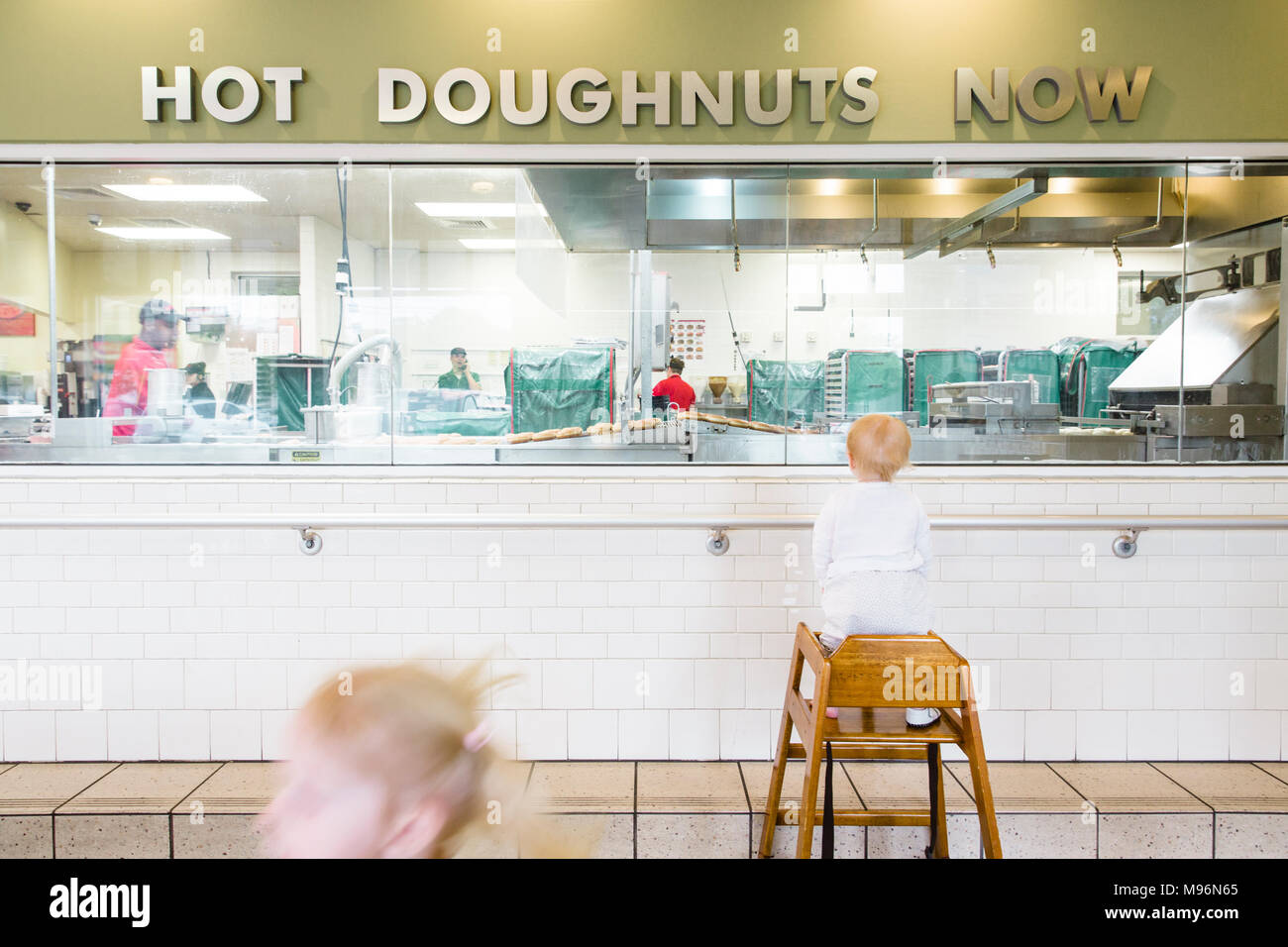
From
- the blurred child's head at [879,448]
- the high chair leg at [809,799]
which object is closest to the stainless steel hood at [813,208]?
the blurred child's head at [879,448]

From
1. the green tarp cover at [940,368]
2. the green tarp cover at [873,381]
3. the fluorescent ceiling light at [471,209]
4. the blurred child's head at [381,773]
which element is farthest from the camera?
the green tarp cover at [940,368]

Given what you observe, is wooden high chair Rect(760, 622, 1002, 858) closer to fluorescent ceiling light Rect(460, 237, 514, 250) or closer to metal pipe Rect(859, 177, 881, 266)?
metal pipe Rect(859, 177, 881, 266)

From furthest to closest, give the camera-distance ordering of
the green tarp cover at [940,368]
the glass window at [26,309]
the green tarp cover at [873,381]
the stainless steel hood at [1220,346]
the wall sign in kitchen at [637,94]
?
1. the green tarp cover at [940,368]
2. the green tarp cover at [873,381]
3. the stainless steel hood at [1220,346]
4. the glass window at [26,309]
5. the wall sign in kitchen at [637,94]

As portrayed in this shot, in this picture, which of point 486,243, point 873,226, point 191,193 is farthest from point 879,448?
point 191,193

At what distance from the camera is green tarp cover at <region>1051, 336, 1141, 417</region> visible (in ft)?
12.0

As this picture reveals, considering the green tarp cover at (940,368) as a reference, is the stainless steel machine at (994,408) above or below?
below

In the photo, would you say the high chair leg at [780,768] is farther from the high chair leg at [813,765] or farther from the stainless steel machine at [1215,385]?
the stainless steel machine at [1215,385]

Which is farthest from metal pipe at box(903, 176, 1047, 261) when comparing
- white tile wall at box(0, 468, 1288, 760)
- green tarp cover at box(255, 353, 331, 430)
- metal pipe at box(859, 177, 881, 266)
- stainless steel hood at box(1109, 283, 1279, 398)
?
green tarp cover at box(255, 353, 331, 430)

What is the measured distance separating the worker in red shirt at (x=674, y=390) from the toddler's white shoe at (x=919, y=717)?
1704 millimetres

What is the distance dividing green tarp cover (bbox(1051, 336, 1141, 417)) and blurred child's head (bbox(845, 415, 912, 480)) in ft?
5.10

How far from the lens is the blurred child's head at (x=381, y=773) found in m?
0.83

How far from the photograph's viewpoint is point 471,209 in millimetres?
3678

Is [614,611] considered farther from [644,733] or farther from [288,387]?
[288,387]
